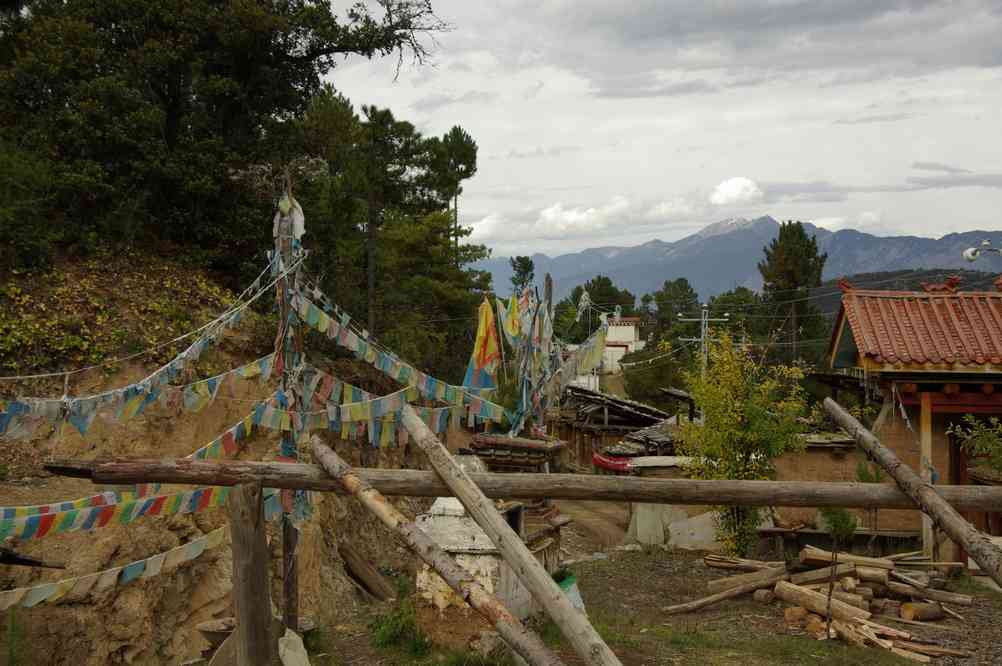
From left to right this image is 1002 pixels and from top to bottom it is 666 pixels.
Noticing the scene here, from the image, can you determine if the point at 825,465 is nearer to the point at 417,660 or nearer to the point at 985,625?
the point at 985,625

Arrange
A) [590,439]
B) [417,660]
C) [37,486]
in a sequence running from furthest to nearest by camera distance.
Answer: [590,439]
[37,486]
[417,660]

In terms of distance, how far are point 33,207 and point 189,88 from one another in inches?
198

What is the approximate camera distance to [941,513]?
5.31 meters

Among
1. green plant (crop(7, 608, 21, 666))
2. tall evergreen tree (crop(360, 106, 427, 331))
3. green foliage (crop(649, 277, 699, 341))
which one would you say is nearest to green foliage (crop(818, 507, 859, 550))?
green plant (crop(7, 608, 21, 666))

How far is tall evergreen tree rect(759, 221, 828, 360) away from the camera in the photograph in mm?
46250

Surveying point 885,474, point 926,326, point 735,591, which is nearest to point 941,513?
point 735,591

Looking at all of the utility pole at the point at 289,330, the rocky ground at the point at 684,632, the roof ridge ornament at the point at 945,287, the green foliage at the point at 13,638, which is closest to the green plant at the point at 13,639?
the green foliage at the point at 13,638

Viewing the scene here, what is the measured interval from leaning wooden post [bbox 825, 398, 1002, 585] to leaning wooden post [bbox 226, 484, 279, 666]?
4416mm

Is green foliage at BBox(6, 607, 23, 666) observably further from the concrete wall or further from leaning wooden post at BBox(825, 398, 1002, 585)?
the concrete wall

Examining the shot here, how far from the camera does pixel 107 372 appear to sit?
56.0 ft

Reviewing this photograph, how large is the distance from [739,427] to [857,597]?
4282 mm

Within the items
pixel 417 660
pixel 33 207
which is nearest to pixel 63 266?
pixel 33 207

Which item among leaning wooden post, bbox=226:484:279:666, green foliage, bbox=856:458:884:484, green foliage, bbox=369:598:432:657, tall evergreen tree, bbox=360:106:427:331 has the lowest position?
green foliage, bbox=369:598:432:657

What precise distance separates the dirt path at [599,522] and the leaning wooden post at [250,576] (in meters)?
13.8
